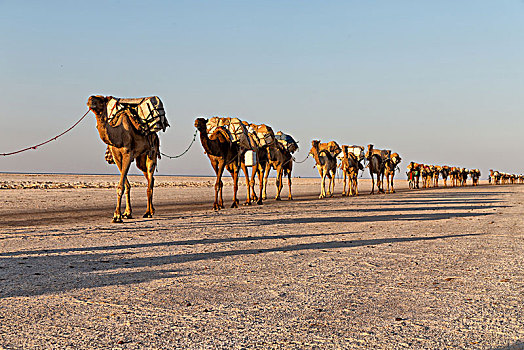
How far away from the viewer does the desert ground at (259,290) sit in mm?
5273

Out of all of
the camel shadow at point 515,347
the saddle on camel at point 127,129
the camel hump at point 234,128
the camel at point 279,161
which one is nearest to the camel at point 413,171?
the camel at point 279,161

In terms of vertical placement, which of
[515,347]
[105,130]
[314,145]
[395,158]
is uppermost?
[314,145]

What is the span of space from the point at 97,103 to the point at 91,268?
8.19 meters

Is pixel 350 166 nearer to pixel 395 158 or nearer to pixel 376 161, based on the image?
pixel 376 161

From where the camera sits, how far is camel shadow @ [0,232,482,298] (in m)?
7.54

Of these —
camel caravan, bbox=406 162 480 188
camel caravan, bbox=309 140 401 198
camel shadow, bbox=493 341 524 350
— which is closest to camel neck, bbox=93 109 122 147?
camel shadow, bbox=493 341 524 350

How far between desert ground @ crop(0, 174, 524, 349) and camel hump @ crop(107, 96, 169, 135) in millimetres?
5025

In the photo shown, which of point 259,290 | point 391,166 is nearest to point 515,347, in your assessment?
point 259,290

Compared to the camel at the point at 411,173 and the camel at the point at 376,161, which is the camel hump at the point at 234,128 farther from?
the camel at the point at 411,173

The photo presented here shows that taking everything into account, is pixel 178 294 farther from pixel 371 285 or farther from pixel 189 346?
pixel 371 285

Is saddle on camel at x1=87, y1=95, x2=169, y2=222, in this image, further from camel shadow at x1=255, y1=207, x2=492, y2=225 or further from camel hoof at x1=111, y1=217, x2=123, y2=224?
camel shadow at x1=255, y1=207, x2=492, y2=225

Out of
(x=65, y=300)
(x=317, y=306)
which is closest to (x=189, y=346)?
(x=317, y=306)

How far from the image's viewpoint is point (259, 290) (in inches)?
289

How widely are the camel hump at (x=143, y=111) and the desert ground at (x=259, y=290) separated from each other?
5.02 m
